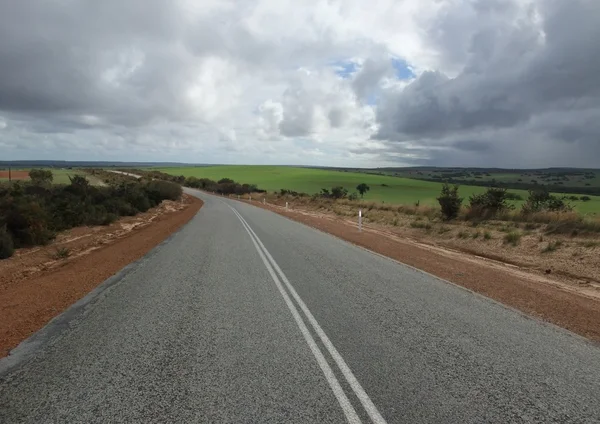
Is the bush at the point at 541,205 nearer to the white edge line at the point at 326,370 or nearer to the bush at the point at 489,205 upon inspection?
the bush at the point at 489,205

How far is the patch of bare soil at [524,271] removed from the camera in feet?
24.7

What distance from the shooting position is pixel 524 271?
1227 cm

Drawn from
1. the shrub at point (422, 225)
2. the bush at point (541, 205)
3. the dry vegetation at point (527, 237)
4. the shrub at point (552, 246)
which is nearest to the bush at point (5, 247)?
the dry vegetation at point (527, 237)

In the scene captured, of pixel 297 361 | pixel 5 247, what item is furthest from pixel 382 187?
pixel 297 361

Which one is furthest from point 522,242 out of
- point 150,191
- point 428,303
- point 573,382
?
point 150,191

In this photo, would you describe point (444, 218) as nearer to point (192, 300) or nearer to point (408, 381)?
point (192, 300)

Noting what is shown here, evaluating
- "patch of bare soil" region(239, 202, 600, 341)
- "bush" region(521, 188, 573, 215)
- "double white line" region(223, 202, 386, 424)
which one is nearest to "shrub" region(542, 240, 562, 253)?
"patch of bare soil" region(239, 202, 600, 341)

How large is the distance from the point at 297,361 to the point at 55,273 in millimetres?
8802

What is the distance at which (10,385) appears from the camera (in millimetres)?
4141

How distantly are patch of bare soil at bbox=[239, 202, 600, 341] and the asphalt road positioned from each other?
895 mm

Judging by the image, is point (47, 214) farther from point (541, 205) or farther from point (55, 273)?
point (541, 205)

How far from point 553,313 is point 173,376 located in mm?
6362

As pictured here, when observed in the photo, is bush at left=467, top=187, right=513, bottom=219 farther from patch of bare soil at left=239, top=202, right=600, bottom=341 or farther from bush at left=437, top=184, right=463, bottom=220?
patch of bare soil at left=239, top=202, right=600, bottom=341

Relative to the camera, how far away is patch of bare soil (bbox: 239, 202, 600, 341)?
7515 millimetres
